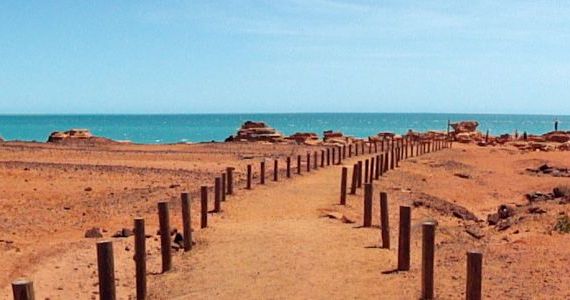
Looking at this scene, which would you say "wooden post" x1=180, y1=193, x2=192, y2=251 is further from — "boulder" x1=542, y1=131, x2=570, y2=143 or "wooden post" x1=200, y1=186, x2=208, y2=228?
"boulder" x1=542, y1=131, x2=570, y2=143

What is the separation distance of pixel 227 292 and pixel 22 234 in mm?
9068

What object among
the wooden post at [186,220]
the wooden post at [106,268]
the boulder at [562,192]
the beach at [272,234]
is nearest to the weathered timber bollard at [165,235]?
the beach at [272,234]

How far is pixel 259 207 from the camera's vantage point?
2108cm

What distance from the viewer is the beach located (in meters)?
12.3

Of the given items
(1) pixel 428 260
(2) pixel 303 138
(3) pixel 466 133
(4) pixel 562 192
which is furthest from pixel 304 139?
(1) pixel 428 260

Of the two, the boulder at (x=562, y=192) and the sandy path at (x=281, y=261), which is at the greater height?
the sandy path at (x=281, y=261)

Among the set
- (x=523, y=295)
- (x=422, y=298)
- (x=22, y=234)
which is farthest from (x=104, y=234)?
(x=523, y=295)

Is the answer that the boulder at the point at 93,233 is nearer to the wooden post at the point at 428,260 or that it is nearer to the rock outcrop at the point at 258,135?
the wooden post at the point at 428,260

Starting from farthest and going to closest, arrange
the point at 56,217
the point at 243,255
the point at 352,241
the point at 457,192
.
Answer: the point at 457,192 → the point at 56,217 → the point at 352,241 → the point at 243,255

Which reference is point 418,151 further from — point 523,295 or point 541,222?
point 523,295

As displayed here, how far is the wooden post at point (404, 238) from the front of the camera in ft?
41.3

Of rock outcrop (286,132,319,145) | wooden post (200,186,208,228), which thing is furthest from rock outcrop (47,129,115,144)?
wooden post (200,186,208,228)

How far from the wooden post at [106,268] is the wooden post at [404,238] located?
534 cm

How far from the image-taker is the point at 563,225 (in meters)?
17.6
